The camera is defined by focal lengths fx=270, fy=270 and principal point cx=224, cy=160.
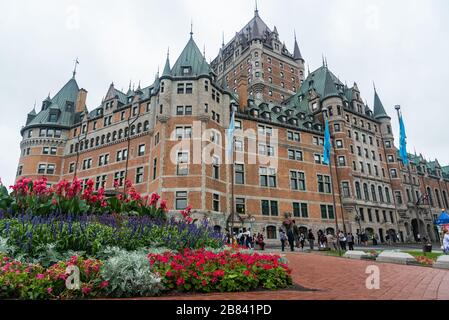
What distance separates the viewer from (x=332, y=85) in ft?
141

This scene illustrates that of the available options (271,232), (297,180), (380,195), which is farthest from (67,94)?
(380,195)

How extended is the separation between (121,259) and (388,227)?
146ft

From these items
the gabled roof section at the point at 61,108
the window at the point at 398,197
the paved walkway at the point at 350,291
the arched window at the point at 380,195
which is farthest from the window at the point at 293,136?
the gabled roof section at the point at 61,108

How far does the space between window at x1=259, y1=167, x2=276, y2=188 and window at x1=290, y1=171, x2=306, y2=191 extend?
2.86 meters

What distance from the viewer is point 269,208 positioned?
32.2m

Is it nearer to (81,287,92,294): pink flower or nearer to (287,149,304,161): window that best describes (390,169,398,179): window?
(287,149,304,161): window

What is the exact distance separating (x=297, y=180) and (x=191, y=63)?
20.0 meters

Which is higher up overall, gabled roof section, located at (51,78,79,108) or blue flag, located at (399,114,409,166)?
gabled roof section, located at (51,78,79,108)

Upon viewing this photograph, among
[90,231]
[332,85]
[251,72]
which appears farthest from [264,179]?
[251,72]

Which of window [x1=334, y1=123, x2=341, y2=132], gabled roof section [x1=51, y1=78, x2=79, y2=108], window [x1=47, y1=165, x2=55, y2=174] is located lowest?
window [x1=47, y1=165, x2=55, y2=174]

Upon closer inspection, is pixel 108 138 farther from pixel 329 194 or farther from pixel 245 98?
pixel 329 194

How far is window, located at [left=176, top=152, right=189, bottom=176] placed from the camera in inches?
1070

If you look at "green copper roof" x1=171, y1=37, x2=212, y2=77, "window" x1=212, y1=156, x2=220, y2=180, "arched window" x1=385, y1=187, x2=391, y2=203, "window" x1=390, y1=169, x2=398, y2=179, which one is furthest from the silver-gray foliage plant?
"window" x1=390, y1=169, x2=398, y2=179

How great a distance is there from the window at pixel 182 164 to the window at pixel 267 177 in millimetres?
10102
